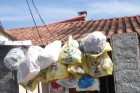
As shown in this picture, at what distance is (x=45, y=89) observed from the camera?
971cm

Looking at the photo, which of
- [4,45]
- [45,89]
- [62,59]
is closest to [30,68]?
[62,59]

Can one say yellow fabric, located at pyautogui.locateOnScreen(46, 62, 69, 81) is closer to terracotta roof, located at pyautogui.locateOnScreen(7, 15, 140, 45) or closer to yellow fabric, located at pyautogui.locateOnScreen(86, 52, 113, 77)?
yellow fabric, located at pyautogui.locateOnScreen(86, 52, 113, 77)

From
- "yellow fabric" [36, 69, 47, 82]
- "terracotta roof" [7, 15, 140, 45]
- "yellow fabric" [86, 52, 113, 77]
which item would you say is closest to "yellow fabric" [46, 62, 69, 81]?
"yellow fabric" [36, 69, 47, 82]

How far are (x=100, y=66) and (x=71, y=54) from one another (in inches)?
19.6

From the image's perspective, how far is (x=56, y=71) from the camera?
5684 mm

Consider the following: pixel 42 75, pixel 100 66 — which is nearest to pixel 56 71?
pixel 42 75

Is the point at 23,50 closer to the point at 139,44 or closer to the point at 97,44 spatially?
the point at 97,44

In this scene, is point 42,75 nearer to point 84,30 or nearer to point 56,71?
point 56,71

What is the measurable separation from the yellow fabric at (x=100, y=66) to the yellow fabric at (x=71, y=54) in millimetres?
215

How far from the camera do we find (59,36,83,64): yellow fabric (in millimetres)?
5531

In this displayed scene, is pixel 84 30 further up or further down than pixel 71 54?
further up

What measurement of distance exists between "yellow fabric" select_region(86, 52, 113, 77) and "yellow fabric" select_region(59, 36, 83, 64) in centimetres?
21

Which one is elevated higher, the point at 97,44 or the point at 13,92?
the point at 97,44

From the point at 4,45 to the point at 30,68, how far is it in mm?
920
